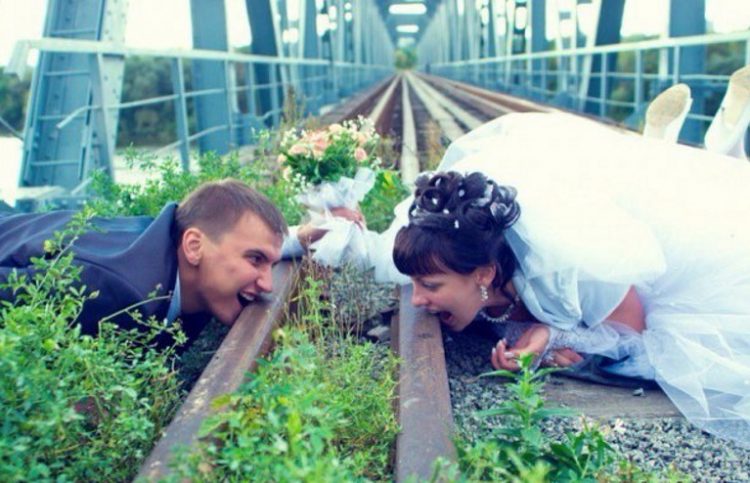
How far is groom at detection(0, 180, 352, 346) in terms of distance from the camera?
255 centimetres

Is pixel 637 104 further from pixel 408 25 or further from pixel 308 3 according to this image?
pixel 408 25

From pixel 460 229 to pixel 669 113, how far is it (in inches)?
110

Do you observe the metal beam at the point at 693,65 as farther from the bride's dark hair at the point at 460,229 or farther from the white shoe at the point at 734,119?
the bride's dark hair at the point at 460,229

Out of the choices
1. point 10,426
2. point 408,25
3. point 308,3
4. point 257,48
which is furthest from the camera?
point 408,25

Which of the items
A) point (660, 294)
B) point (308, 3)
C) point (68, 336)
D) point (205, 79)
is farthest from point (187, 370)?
point (308, 3)

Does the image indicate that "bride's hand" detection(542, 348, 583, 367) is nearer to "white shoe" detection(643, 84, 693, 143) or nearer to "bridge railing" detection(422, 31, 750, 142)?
"white shoe" detection(643, 84, 693, 143)

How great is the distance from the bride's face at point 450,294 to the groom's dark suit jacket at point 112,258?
2.56ft

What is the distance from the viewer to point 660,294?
10.2ft

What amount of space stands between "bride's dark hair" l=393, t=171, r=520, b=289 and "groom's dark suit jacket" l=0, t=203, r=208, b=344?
2.42 ft

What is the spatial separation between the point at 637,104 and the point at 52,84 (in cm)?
543

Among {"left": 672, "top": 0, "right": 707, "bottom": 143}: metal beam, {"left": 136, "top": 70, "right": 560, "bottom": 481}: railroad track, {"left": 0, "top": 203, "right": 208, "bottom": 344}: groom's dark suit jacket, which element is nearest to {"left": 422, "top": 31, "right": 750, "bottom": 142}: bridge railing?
{"left": 672, "top": 0, "right": 707, "bottom": 143}: metal beam

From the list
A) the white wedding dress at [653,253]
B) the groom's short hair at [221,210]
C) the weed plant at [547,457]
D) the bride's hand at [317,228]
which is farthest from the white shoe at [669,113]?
the weed plant at [547,457]

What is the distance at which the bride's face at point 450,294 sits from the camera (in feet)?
9.41

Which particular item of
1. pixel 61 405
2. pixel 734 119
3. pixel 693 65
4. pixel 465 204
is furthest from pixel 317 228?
pixel 693 65
